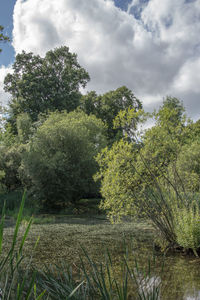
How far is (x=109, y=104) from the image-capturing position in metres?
33.0

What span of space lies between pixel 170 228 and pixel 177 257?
0.75 m

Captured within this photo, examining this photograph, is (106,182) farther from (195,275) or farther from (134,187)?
(195,275)

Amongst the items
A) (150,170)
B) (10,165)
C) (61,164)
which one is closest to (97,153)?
(61,164)

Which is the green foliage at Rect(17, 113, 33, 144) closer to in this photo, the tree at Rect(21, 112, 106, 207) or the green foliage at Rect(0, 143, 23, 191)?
the green foliage at Rect(0, 143, 23, 191)

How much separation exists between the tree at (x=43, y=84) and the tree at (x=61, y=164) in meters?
12.1

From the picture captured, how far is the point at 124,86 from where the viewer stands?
34.0 m

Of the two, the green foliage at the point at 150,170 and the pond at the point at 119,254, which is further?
the green foliage at the point at 150,170

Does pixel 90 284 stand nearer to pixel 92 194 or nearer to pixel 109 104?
pixel 92 194

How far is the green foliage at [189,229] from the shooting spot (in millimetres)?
5754

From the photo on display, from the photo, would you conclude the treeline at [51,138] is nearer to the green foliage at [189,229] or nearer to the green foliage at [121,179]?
the green foliage at [121,179]

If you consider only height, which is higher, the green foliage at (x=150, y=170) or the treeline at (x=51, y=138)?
Result: the treeline at (x=51, y=138)

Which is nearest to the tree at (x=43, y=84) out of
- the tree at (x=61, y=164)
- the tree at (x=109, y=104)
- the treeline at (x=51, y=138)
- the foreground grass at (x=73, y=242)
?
the treeline at (x=51, y=138)

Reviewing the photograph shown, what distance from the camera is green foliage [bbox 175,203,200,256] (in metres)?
5.75

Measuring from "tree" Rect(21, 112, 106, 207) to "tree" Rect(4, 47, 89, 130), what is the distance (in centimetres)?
1213
